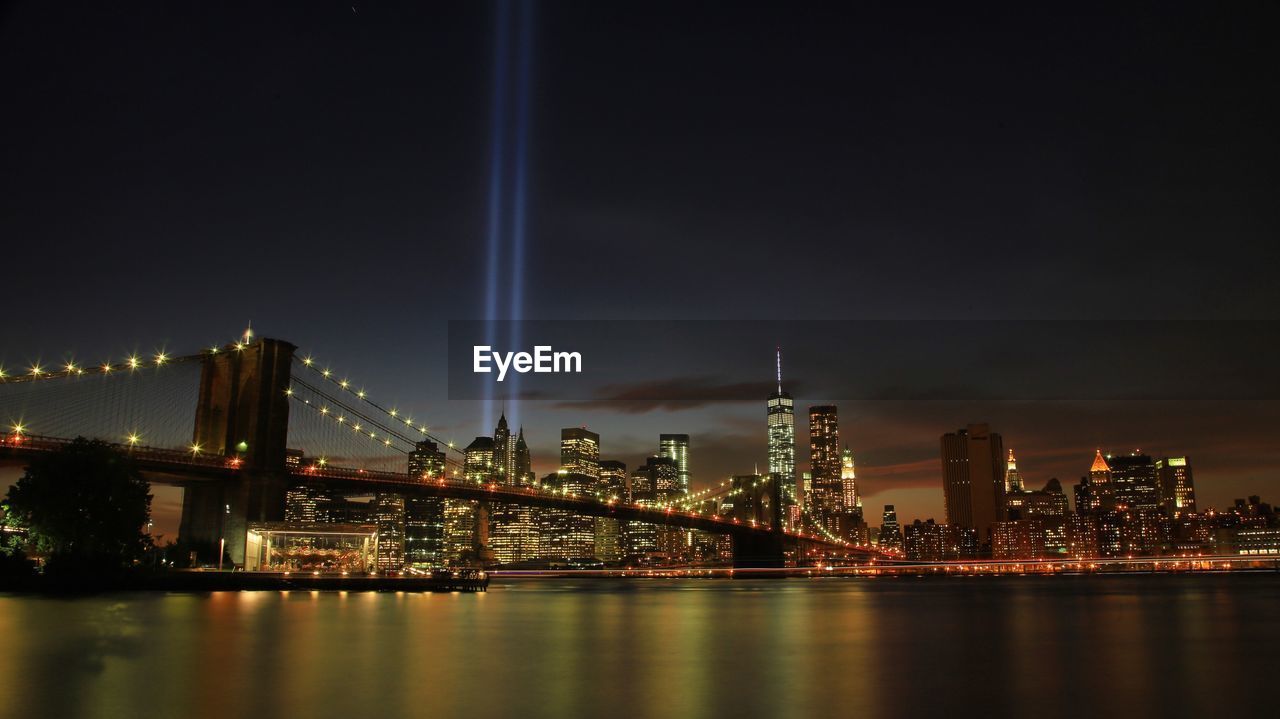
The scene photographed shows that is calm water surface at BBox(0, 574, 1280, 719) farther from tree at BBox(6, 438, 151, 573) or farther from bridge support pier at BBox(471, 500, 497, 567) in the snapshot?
bridge support pier at BBox(471, 500, 497, 567)

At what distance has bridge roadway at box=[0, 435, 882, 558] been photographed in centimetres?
5082

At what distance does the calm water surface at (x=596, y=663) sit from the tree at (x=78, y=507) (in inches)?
332

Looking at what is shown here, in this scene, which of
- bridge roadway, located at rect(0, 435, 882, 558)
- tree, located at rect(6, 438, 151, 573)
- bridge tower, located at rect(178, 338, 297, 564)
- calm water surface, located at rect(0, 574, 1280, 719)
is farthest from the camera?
bridge tower, located at rect(178, 338, 297, 564)

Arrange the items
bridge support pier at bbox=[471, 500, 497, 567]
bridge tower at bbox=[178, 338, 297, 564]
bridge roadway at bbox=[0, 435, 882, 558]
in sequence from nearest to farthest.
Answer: bridge roadway at bbox=[0, 435, 882, 558] → bridge tower at bbox=[178, 338, 297, 564] → bridge support pier at bbox=[471, 500, 497, 567]

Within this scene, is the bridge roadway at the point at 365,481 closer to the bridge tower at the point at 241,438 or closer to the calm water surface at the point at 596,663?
the bridge tower at the point at 241,438

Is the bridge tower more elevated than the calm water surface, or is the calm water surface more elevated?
the bridge tower

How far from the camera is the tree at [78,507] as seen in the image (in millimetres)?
45219

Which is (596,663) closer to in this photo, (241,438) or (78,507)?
(78,507)

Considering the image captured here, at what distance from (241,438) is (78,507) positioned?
1345cm

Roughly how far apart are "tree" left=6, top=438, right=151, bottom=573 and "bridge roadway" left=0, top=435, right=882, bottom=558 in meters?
3.61

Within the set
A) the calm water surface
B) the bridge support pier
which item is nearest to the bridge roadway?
the calm water surface

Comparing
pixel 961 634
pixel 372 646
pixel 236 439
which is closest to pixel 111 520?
pixel 236 439

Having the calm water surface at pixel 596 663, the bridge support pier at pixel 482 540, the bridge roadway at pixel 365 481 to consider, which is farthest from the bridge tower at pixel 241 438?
the bridge support pier at pixel 482 540
